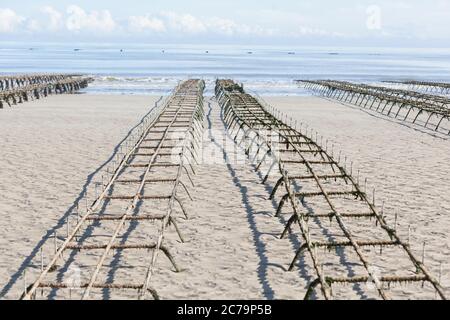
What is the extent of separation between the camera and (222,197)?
48.4 ft

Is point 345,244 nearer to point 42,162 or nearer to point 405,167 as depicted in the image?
point 405,167

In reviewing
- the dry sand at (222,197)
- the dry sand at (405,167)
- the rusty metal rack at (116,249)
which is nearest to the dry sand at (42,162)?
the dry sand at (222,197)

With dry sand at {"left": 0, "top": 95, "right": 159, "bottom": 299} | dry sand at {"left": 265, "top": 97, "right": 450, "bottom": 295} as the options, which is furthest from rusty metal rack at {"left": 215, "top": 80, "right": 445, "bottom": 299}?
dry sand at {"left": 0, "top": 95, "right": 159, "bottom": 299}

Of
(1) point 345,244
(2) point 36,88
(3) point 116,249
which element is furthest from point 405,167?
(2) point 36,88

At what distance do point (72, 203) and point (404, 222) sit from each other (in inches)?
313

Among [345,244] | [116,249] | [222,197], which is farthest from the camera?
[222,197]

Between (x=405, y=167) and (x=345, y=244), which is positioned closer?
(x=345, y=244)

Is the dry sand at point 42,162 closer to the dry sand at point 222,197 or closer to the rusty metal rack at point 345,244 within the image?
the dry sand at point 222,197

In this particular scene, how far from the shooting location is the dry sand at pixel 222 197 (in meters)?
9.48

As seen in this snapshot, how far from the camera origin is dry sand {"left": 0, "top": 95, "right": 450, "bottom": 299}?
9477mm
